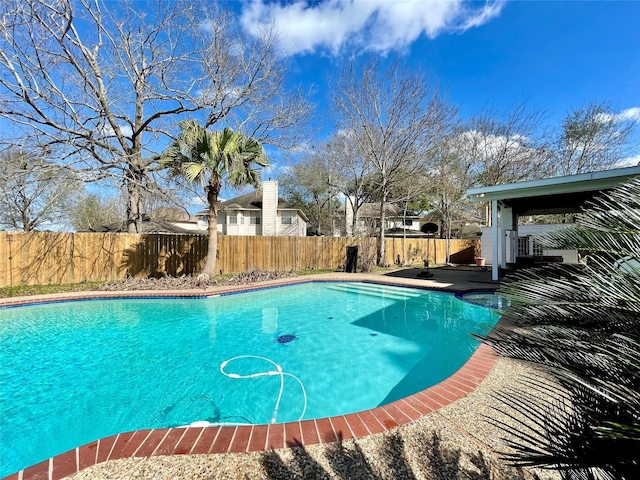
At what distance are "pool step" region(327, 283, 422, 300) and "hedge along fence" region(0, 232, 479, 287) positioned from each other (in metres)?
3.66

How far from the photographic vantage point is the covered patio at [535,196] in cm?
822

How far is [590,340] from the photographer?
126 centimetres

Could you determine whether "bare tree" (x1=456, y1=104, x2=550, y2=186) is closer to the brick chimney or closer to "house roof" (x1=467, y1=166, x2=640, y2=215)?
"house roof" (x1=467, y1=166, x2=640, y2=215)

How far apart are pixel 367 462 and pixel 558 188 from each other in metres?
10.8

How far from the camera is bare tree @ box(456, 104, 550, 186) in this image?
59.2 ft

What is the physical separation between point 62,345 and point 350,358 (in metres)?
5.54

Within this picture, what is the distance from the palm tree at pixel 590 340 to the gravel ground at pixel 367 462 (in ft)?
2.71

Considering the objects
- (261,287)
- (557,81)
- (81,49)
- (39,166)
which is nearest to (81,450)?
(261,287)

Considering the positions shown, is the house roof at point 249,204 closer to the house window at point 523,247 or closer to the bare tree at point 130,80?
the bare tree at point 130,80

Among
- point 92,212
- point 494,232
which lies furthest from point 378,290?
point 92,212

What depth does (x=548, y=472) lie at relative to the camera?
1.92 m

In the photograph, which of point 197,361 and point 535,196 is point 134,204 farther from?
point 535,196

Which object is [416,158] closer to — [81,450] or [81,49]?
[81,49]

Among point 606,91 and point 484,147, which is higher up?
point 606,91
